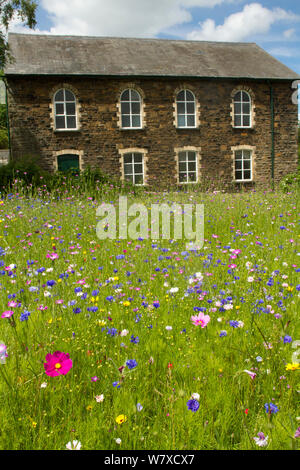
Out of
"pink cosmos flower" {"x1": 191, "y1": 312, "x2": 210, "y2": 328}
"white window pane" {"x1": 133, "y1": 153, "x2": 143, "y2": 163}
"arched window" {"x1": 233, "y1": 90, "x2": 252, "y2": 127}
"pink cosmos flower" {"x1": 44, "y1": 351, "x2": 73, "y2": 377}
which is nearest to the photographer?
"pink cosmos flower" {"x1": 44, "y1": 351, "x2": 73, "y2": 377}

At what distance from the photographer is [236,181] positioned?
18828mm

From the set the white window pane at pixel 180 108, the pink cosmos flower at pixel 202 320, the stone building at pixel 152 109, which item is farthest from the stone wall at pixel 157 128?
the pink cosmos flower at pixel 202 320

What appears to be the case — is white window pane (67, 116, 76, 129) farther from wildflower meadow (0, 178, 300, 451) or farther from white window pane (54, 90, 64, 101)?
wildflower meadow (0, 178, 300, 451)

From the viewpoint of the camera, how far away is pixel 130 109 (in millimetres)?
17188

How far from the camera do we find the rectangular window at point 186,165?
1811cm

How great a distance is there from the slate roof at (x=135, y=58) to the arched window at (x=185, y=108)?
3.14 feet

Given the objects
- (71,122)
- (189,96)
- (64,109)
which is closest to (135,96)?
(189,96)

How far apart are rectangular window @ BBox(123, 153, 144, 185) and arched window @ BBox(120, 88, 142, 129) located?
142 centimetres

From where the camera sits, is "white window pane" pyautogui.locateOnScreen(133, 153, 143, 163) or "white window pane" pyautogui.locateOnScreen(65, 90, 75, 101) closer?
"white window pane" pyautogui.locateOnScreen(65, 90, 75, 101)

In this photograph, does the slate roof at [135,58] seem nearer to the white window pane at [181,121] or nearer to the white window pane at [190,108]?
the white window pane at [190,108]

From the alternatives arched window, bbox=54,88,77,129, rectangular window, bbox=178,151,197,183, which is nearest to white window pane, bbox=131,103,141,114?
arched window, bbox=54,88,77,129

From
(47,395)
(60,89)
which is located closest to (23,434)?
(47,395)

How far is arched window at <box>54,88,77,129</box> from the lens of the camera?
16312 mm

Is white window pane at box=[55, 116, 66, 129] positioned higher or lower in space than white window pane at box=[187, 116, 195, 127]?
lower
